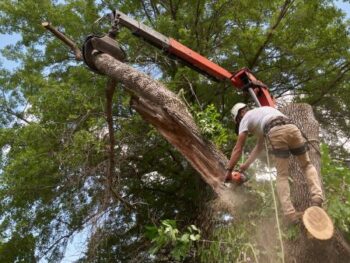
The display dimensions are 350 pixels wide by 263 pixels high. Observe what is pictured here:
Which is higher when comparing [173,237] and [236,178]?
[236,178]

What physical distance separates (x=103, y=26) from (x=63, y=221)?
15.6 feet

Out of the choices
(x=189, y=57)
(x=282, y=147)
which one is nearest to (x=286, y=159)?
(x=282, y=147)

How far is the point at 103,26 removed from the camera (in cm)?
1070

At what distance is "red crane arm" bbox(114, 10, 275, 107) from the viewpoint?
22.8 ft

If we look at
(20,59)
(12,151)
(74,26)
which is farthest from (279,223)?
(20,59)

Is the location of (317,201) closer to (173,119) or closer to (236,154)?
(236,154)

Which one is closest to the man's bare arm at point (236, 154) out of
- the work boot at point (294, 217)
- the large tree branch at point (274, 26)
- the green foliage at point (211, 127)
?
the green foliage at point (211, 127)

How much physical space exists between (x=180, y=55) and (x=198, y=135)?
8.39 ft

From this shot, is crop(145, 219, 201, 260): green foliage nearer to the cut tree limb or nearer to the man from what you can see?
the cut tree limb

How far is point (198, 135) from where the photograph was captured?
5.37m

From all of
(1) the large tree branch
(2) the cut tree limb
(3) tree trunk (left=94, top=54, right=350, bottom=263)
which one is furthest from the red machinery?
(1) the large tree branch

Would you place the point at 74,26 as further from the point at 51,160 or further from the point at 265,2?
the point at 265,2

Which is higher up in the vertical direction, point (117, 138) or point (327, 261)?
point (117, 138)

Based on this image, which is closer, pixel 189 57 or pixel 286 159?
pixel 286 159
